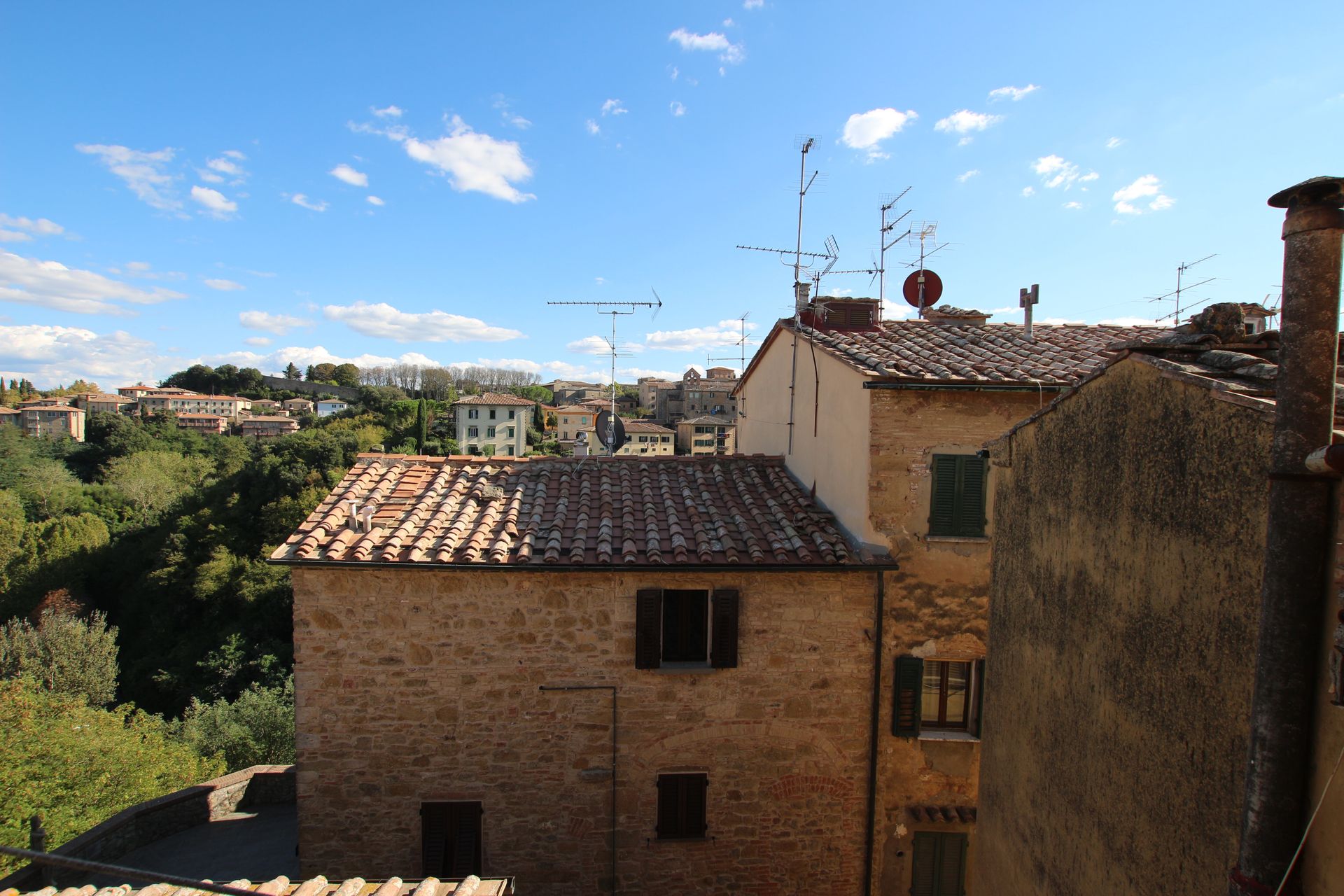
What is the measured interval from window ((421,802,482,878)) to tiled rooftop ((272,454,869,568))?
3146 mm

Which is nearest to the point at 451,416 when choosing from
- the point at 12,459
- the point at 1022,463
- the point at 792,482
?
the point at 12,459

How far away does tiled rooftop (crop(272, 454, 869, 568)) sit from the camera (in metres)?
7.95

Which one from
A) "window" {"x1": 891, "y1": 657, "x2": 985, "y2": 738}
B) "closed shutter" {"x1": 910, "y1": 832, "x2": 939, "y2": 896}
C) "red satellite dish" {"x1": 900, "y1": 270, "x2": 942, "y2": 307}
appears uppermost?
"red satellite dish" {"x1": 900, "y1": 270, "x2": 942, "y2": 307}

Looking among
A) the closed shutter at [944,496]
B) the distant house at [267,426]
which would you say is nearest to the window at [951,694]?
the closed shutter at [944,496]

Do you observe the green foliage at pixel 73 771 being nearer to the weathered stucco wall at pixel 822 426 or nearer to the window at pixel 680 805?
the window at pixel 680 805

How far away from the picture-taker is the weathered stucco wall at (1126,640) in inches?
120

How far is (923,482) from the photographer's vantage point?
27.8 ft

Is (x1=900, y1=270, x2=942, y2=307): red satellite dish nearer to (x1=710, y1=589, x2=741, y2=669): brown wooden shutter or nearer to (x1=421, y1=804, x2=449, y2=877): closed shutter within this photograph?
(x1=710, y1=589, x2=741, y2=669): brown wooden shutter

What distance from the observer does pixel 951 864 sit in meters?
8.73

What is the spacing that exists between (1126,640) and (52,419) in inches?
5173

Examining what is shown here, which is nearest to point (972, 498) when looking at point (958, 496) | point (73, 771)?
point (958, 496)

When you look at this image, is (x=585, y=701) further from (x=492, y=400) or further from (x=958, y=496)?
(x=492, y=400)

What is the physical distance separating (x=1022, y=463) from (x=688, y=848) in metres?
6.35

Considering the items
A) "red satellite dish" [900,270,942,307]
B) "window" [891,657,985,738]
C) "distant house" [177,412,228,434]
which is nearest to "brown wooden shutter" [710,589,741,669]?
"window" [891,657,985,738]
